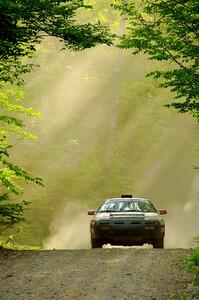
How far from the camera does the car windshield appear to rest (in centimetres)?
1510

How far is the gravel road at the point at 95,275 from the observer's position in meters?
8.17

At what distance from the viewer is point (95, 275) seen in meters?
9.76

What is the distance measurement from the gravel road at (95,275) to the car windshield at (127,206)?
1944 mm

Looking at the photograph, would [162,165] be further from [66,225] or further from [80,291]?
[80,291]

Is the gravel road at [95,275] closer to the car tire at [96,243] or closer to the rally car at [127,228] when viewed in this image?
the rally car at [127,228]

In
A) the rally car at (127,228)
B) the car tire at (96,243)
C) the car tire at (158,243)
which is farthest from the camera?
the car tire at (158,243)

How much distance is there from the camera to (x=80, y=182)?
33.2m

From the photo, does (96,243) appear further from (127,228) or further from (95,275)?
(95,275)

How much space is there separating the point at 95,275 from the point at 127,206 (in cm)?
574

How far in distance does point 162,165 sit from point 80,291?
107 ft

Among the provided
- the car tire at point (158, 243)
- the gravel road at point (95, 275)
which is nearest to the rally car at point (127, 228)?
the car tire at point (158, 243)

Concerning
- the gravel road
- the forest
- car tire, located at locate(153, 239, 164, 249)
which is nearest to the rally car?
car tire, located at locate(153, 239, 164, 249)

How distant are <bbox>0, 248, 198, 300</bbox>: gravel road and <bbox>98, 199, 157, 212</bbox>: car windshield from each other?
76.5 inches

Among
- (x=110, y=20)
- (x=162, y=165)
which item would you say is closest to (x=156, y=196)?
Result: (x=162, y=165)
